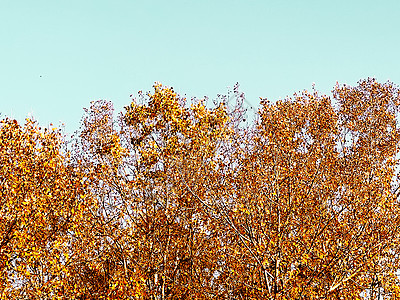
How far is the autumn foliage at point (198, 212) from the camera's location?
1859 centimetres

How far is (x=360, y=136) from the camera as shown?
2584 cm

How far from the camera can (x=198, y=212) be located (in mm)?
22125

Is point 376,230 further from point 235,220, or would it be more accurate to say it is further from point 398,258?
point 235,220

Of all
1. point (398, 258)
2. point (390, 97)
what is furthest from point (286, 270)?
point (390, 97)

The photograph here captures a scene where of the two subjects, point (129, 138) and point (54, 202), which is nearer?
point (54, 202)

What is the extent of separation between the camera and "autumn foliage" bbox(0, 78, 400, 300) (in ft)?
61.0

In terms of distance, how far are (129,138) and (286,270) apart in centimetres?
995

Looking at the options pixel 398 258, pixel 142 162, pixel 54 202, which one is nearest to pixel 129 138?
pixel 142 162

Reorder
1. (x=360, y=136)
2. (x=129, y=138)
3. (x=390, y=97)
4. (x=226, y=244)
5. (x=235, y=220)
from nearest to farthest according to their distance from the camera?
(x=235, y=220) < (x=226, y=244) < (x=129, y=138) < (x=360, y=136) < (x=390, y=97)

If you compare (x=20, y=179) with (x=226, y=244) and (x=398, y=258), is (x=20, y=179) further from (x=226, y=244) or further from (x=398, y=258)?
(x=398, y=258)

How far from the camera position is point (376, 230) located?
66.2 feet

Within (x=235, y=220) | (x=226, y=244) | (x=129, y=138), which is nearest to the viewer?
(x=235, y=220)

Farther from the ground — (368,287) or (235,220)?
(235,220)

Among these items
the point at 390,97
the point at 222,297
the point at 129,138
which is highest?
the point at 390,97
